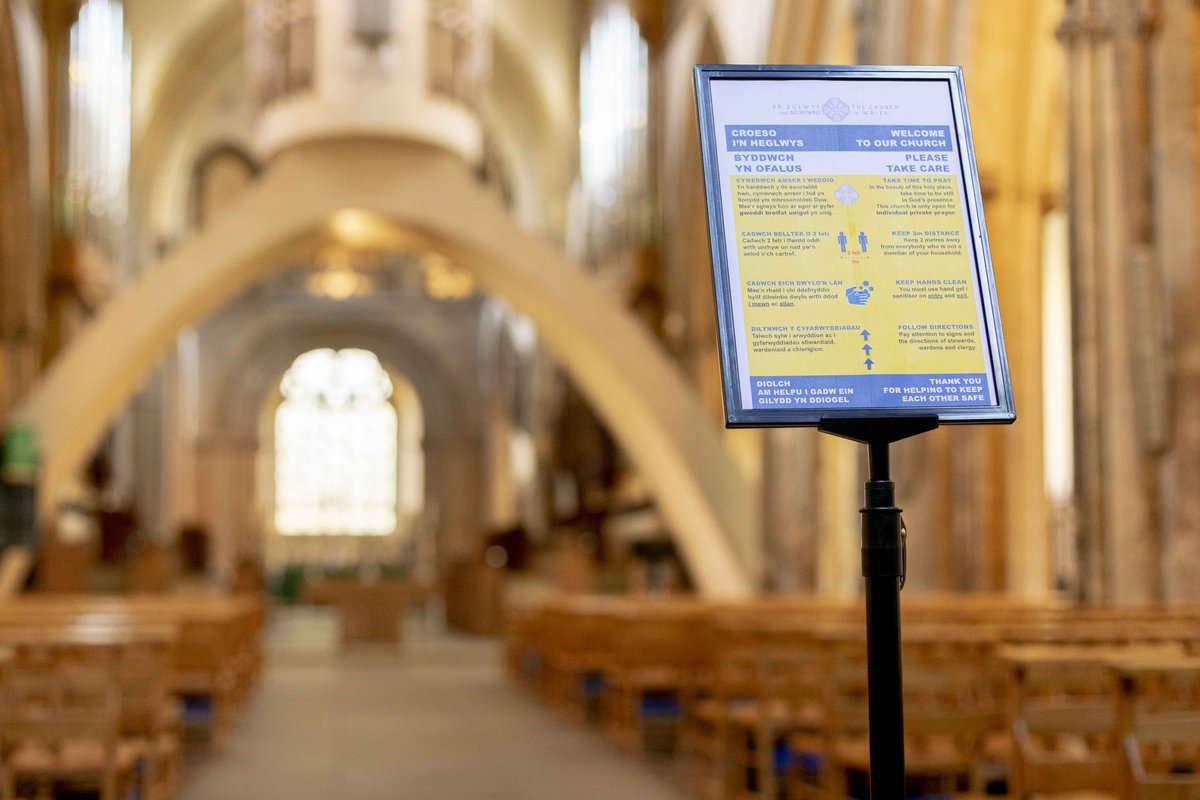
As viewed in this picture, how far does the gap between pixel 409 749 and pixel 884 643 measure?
632 centimetres

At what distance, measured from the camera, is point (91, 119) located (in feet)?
62.1

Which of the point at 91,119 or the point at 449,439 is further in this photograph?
the point at 449,439

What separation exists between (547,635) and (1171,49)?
605cm

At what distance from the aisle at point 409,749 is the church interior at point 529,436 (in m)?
0.06

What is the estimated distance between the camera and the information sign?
2449 mm

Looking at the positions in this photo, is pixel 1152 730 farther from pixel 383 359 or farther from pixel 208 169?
pixel 383 359

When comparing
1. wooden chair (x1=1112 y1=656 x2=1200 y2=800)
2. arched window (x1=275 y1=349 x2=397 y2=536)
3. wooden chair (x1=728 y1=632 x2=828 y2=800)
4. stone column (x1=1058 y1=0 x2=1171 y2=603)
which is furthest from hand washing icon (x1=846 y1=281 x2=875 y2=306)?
arched window (x1=275 y1=349 x2=397 y2=536)

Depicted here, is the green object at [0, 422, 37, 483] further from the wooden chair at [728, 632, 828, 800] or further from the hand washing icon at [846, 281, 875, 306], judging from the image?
the hand washing icon at [846, 281, 875, 306]

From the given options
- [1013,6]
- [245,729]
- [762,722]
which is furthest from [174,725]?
[1013,6]

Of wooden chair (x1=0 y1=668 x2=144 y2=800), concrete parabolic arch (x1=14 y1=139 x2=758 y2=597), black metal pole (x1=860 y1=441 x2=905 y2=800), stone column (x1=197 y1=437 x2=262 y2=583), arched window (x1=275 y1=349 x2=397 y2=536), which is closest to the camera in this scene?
black metal pole (x1=860 y1=441 x2=905 y2=800)

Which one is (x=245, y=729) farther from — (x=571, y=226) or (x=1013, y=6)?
(x=571, y=226)

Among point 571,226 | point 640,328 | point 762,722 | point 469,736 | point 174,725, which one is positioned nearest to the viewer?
point 762,722

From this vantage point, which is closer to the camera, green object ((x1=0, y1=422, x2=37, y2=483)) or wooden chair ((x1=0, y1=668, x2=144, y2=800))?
wooden chair ((x1=0, y1=668, x2=144, y2=800))

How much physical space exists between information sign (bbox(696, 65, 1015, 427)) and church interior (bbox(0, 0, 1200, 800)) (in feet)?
3.11
